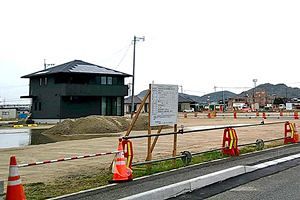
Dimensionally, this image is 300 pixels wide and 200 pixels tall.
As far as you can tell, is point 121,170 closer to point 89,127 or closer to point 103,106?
point 89,127

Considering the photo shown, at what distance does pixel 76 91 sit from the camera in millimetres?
44188

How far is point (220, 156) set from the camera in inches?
517

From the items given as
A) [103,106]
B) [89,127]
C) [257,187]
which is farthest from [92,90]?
[257,187]

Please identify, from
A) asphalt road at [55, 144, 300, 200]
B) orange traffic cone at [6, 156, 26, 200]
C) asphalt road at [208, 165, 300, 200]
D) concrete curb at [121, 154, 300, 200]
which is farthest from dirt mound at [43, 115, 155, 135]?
orange traffic cone at [6, 156, 26, 200]

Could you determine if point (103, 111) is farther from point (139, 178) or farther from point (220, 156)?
point (139, 178)

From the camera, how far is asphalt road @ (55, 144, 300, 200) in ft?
24.5

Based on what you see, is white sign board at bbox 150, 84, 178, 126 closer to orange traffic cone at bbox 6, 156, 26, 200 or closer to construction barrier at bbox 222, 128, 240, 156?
construction barrier at bbox 222, 128, 240, 156

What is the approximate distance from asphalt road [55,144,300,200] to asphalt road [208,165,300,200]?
140 centimetres

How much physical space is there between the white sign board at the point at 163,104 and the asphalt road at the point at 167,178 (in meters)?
1.52

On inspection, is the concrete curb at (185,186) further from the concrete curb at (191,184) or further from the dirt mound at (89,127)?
the dirt mound at (89,127)

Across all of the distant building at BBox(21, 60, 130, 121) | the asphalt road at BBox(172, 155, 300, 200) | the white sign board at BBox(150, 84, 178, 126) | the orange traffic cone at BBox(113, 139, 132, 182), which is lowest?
the asphalt road at BBox(172, 155, 300, 200)

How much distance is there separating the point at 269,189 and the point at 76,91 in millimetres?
38042

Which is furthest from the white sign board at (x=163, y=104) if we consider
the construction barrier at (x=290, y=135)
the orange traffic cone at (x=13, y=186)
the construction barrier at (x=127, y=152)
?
the construction barrier at (x=290, y=135)

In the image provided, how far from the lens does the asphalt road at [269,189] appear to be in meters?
7.14
